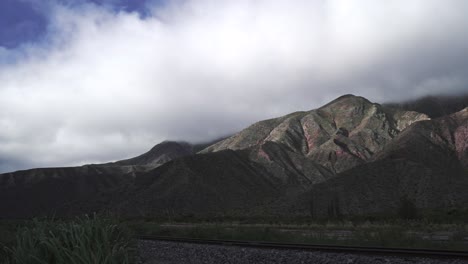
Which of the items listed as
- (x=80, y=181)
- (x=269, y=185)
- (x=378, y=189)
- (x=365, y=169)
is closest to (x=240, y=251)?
(x=378, y=189)

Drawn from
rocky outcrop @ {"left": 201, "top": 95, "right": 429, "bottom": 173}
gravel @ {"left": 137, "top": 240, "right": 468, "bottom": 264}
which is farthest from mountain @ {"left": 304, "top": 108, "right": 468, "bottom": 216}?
gravel @ {"left": 137, "top": 240, "right": 468, "bottom": 264}

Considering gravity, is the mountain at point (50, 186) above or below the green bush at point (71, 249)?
above

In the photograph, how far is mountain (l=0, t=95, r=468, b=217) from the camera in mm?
81500

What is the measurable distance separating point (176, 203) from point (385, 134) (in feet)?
260

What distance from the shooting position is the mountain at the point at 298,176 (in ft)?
267

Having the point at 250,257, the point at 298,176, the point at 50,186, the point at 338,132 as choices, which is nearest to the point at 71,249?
the point at 250,257

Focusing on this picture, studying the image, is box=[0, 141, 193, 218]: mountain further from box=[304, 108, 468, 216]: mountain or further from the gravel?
the gravel

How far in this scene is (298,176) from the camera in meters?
131

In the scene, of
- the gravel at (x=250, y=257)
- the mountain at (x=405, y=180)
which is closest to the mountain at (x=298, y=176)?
the mountain at (x=405, y=180)

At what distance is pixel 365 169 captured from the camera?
92.0m

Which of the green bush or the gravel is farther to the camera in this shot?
the gravel

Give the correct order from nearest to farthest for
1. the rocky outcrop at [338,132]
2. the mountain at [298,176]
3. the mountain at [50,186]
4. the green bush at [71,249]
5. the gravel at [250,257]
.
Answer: the green bush at [71,249] < the gravel at [250,257] < the mountain at [298,176] < the rocky outcrop at [338,132] < the mountain at [50,186]

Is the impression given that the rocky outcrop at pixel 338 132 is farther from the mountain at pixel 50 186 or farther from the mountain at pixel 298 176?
the mountain at pixel 50 186

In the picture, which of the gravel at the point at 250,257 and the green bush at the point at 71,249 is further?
the gravel at the point at 250,257
